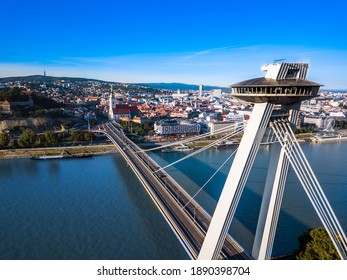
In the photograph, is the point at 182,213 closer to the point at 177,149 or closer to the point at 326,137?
the point at 177,149

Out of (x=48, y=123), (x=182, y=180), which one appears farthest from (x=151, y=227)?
(x=48, y=123)

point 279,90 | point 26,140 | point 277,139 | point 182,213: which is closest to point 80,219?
point 182,213

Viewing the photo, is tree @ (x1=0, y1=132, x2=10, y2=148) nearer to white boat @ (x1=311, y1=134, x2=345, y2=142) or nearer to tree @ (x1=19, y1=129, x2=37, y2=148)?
tree @ (x1=19, y1=129, x2=37, y2=148)

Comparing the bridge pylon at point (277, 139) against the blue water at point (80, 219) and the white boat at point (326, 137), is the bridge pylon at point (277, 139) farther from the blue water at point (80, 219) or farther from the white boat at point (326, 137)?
the white boat at point (326, 137)

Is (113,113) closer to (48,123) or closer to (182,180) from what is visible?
(48,123)

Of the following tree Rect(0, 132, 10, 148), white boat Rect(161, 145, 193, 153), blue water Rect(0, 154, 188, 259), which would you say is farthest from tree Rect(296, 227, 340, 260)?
tree Rect(0, 132, 10, 148)

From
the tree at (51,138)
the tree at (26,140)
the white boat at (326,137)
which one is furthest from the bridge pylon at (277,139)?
the white boat at (326,137)

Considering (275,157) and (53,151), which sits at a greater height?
(275,157)
